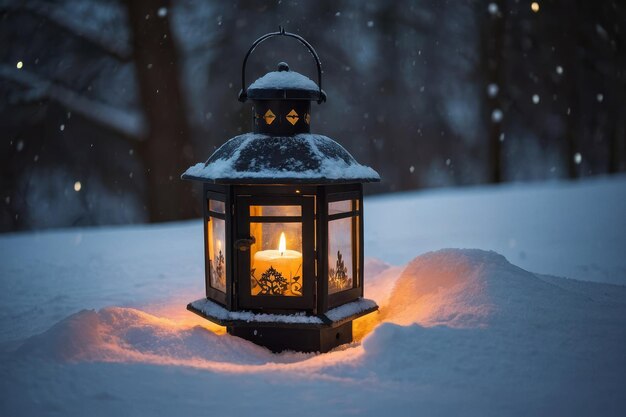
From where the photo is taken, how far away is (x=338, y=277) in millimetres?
4848

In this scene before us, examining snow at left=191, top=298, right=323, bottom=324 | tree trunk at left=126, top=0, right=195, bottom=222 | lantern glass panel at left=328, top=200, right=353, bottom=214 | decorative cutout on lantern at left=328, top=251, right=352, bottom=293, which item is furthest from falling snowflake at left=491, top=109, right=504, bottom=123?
snow at left=191, top=298, right=323, bottom=324

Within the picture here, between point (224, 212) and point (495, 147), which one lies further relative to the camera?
point (495, 147)

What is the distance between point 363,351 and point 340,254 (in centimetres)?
104

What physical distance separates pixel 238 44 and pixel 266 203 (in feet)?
23.9

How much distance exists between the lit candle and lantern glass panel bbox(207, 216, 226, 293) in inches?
12.9

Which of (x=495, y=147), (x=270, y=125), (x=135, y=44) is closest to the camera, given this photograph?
(x=270, y=125)

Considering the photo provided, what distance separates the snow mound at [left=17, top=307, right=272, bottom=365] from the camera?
4082 mm

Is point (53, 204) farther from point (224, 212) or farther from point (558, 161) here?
point (558, 161)

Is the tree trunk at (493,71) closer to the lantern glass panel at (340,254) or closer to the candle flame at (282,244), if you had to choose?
the lantern glass panel at (340,254)

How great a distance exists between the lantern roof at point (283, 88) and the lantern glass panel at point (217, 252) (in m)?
1.00

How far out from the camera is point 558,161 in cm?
1595

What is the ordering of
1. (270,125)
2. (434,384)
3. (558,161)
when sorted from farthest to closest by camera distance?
1. (558,161)
2. (270,125)
3. (434,384)

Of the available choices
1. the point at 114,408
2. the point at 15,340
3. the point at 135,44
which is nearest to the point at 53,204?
the point at 135,44

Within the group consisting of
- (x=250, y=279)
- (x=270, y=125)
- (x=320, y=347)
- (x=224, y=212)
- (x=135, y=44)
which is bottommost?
(x=320, y=347)
